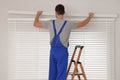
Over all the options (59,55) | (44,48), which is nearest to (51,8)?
(44,48)

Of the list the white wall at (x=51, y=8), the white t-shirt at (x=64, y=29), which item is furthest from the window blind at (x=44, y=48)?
the white t-shirt at (x=64, y=29)

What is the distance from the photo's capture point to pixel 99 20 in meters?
3.80

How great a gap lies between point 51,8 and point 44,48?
0.64 meters

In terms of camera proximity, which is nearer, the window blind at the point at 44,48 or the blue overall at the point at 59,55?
the blue overall at the point at 59,55

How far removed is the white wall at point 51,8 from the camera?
3781 mm

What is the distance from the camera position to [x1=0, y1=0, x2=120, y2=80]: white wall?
3.78 m

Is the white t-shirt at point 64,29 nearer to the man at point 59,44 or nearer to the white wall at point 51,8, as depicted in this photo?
the man at point 59,44

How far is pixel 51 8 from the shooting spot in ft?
12.5

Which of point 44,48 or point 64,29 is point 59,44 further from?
point 44,48

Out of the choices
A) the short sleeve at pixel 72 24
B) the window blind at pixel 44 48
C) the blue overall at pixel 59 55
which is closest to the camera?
the blue overall at pixel 59 55

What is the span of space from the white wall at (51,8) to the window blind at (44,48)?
10 centimetres

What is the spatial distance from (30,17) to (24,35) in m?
0.30

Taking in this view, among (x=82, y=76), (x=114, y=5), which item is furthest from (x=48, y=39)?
(x=114, y=5)

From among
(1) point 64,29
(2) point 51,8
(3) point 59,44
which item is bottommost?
(3) point 59,44
